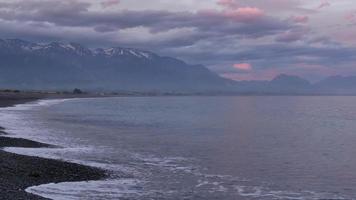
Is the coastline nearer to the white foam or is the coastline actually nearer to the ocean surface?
the white foam

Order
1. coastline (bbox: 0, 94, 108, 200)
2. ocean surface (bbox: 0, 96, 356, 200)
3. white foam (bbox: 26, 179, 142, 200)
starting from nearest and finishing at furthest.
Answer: coastline (bbox: 0, 94, 108, 200)
white foam (bbox: 26, 179, 142, 200)
ocean surface (bbox: 0, 96, 356, 200)

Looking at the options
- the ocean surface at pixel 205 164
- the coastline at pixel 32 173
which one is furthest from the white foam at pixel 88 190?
the coastline at pixel 32 173

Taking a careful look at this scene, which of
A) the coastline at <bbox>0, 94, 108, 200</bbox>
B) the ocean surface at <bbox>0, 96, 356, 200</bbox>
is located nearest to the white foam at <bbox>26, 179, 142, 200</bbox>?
the ocean surface at <bbox>0, 96, 356, 200</bbox>

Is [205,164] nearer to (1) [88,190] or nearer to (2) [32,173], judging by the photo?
A: (1) [88,190]

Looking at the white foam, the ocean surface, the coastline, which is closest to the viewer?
the coastline

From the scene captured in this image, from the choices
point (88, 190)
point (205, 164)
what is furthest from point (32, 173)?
point (205, 164)

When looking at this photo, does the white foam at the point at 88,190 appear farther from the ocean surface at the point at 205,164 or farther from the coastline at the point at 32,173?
the coastline at the point at 32,173

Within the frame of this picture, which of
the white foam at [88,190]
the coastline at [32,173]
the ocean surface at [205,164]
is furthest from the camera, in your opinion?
the ocean surface at [205,164]

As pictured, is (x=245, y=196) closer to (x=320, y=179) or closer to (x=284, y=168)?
(x=320, y=179)

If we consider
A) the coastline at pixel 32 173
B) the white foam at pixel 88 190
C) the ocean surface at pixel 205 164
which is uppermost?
the coastline at pixel 32 173

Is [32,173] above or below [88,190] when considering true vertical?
above

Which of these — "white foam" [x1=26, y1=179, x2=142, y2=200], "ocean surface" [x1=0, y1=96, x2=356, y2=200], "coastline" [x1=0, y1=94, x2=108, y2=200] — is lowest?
"ocean surface" [x1=0, y1=96, x2=356, y2=200]

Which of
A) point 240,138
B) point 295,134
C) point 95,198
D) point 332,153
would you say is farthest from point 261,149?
point 95,198

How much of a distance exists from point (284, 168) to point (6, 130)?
91.4 ft
